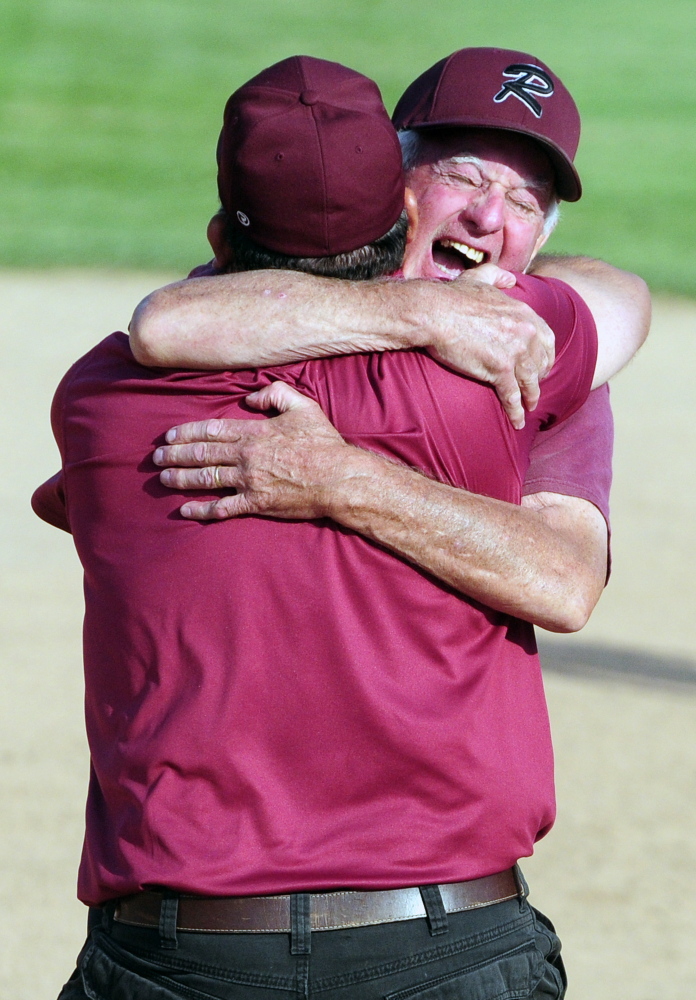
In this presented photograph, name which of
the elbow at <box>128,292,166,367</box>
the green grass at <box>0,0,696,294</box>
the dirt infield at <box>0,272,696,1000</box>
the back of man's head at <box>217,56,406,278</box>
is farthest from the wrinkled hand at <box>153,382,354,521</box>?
the green grass at <box>0,0,696,294</box>

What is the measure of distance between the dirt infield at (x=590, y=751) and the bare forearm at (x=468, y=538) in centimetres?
231

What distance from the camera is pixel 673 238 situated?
51.1 feet

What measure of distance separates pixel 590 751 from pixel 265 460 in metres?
3.62

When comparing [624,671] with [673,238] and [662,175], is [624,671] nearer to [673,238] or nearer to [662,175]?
[673,238]

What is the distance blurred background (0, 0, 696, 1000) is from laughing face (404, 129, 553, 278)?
2.33 m

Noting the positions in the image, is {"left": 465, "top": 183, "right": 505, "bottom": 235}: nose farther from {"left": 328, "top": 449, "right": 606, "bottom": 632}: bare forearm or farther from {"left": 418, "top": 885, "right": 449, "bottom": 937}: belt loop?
{"left": 418, "top": 885, "right": 449, "bottom": 937}: belt loop

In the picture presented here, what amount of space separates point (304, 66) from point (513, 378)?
0.56 metres

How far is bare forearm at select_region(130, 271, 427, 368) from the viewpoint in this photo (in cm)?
190

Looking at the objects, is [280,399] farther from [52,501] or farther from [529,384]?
[52,501]

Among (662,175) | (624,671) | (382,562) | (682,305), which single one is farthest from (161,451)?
(662,175)

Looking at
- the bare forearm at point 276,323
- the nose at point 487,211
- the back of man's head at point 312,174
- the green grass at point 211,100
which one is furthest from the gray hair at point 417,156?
the green grass at point 211,100

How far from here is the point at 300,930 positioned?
1.83m

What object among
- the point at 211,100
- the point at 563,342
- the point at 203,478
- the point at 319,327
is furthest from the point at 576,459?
the point at 211,100

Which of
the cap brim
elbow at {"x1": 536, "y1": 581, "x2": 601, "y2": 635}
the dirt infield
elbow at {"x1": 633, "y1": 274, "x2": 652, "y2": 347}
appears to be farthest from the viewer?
the dirt infield
